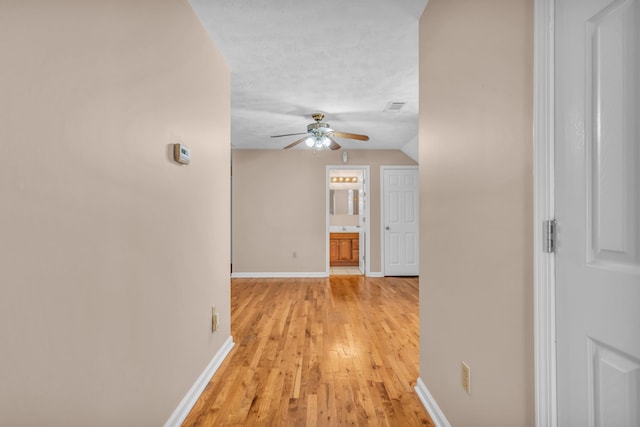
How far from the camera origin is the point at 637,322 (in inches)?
27.6

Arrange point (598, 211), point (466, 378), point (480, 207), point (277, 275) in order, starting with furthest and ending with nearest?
point (277, 275), point (466, 378), point (480, 207), point (598, 211)

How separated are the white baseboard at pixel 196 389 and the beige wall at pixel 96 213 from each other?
5 centimetres

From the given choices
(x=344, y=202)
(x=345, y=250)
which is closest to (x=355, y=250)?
(x=345, y=250)

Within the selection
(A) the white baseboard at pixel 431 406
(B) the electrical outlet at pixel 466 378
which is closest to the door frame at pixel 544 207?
(B) the electrical outlet at pixel 466 378

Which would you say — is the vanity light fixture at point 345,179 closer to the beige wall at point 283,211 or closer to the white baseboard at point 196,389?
the beige wall at point 283,211

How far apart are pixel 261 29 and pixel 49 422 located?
220 cm

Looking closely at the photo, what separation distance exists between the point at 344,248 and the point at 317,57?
500 cm

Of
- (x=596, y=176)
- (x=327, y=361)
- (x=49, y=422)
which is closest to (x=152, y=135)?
(x=49, y=422)

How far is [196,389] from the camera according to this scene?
76.5 inches

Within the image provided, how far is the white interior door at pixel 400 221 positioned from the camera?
5.96 meters

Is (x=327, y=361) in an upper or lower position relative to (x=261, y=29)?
lower

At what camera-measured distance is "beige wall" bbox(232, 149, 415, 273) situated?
594 centimetres

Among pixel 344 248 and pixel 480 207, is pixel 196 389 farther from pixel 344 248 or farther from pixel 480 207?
pixel 344 248

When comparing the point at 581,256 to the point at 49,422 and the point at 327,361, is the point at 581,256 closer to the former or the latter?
the point at 49,422
